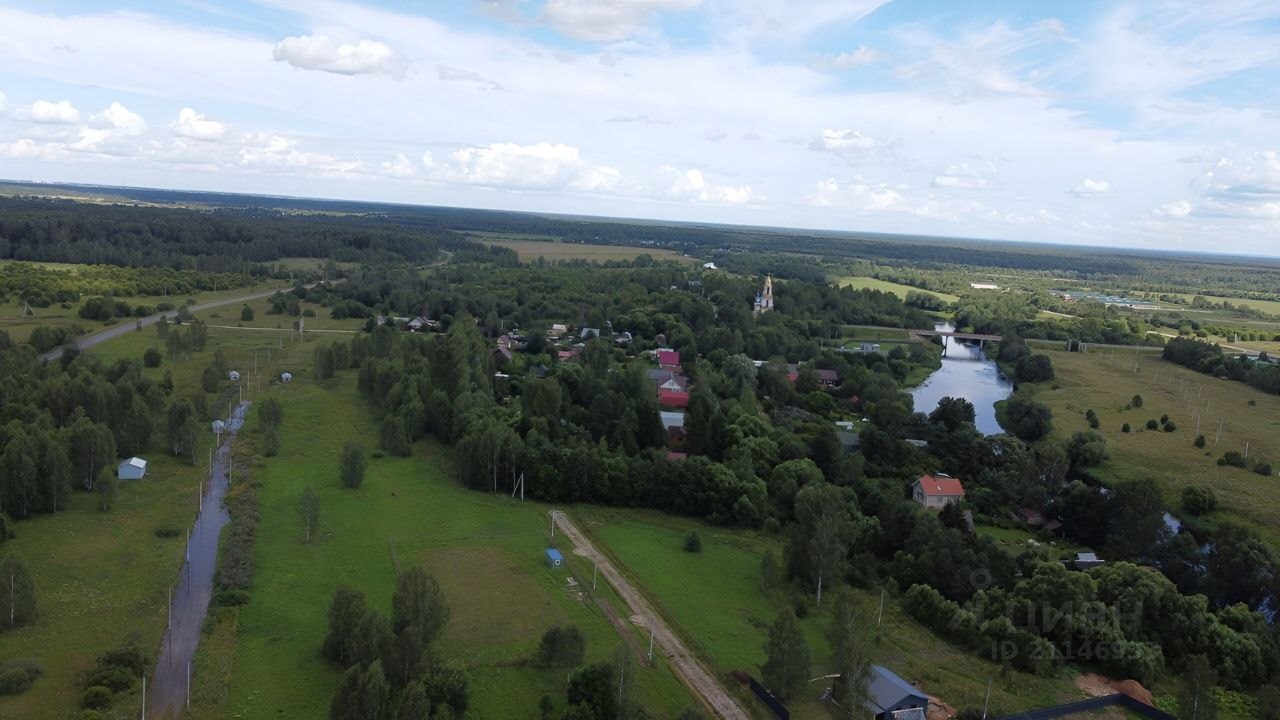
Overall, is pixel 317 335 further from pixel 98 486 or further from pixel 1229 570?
pixel 1229 570

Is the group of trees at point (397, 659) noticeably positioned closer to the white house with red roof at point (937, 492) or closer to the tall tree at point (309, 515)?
the tall tree at point (309, 515)

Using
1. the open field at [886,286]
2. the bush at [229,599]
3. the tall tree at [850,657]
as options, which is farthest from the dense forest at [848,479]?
the open field at [886,286]

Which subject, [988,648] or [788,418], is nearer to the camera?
[988,648]

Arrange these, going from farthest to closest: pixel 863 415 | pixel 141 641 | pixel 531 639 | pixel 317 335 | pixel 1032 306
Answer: pixel 1032 306, pixel 317 335, pixel 863 415, pixel 531 639, pixel 141 641

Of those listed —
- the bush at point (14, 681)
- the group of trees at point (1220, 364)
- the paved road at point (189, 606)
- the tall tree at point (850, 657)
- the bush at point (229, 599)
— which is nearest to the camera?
the bush at point (14, 681)

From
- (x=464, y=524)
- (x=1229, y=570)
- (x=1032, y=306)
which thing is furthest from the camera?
(x=1032, y=306)

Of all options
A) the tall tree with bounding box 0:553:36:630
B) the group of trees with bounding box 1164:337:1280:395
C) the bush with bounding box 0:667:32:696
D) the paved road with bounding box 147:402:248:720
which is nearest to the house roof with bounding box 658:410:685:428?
the paved road with bounding box 147:402:248:720

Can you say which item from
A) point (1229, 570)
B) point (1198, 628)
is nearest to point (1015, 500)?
point (1229, 570)
